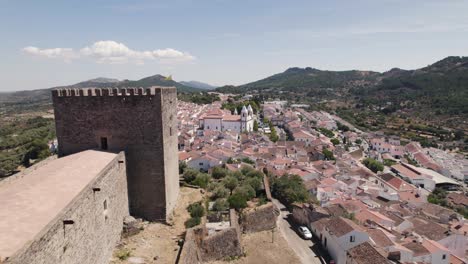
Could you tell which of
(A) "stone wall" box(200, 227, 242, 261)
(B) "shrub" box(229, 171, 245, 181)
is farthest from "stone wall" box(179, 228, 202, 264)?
(B) "shrub" box(229, 171, 245, 181)

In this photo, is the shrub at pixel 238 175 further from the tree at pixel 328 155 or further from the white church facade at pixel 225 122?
the white church facade at pixel 225 122

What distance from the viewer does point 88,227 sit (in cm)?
838

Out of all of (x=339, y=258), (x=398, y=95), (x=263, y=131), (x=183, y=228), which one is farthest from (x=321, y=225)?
(x=398, y=95)

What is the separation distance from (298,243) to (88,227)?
15544 mm

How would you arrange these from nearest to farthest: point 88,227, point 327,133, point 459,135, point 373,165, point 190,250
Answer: point 88,227, point 190,250, point 373,165, point 327,133, point 459,135

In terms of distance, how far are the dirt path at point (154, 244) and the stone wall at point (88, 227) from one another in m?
0.51

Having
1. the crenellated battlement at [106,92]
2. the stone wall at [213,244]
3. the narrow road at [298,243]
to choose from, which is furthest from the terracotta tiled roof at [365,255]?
the crenellated battlement at [106,92]

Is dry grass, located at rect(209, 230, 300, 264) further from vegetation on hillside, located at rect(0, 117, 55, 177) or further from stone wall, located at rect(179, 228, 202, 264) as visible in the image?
vegetation on hillside, located at rect(0, 117, 55, 177)

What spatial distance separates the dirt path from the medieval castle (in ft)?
1.29

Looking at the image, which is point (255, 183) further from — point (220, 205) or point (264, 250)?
point (264, 250)

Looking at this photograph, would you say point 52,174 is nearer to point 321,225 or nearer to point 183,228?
point 183,228

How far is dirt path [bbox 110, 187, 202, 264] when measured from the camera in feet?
34.2

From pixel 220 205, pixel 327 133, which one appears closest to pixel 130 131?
pixel 220 205

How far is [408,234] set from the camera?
78.8 ft
